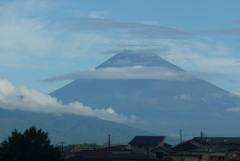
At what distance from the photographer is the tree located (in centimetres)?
6531

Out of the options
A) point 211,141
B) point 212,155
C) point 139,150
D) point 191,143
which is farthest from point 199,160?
point 211,141

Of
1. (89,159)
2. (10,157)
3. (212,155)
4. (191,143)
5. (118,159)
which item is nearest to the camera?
(10,157)

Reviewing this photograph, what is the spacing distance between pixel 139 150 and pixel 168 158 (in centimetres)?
2316

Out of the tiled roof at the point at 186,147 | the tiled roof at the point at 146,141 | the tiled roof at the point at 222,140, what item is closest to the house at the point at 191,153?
the tiled roof at the point at 186,147

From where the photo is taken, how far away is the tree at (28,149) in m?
65.3

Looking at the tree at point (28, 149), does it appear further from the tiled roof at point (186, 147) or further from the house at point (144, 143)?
the house at point (144, 143)

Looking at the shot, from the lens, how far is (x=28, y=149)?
2596 inches

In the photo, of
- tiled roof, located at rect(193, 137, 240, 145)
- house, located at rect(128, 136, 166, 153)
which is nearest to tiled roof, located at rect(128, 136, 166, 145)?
house, located at rect(128, 136, 166, 153)

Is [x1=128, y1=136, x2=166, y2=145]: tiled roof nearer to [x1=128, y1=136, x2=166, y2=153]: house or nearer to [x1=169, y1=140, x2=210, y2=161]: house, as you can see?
[x1=128, y1=136, x2=166, y2=153]: house

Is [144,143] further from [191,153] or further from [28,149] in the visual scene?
[28,149]

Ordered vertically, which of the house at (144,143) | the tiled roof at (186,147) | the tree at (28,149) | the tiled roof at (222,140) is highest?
the tiled roof at (222,140)

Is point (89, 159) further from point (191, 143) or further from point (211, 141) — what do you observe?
point (211, 141)

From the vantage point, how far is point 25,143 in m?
66.8

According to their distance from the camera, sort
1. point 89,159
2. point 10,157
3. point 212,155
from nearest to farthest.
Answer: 1. point 10,157
2. point 89,159
3. point 212,155
